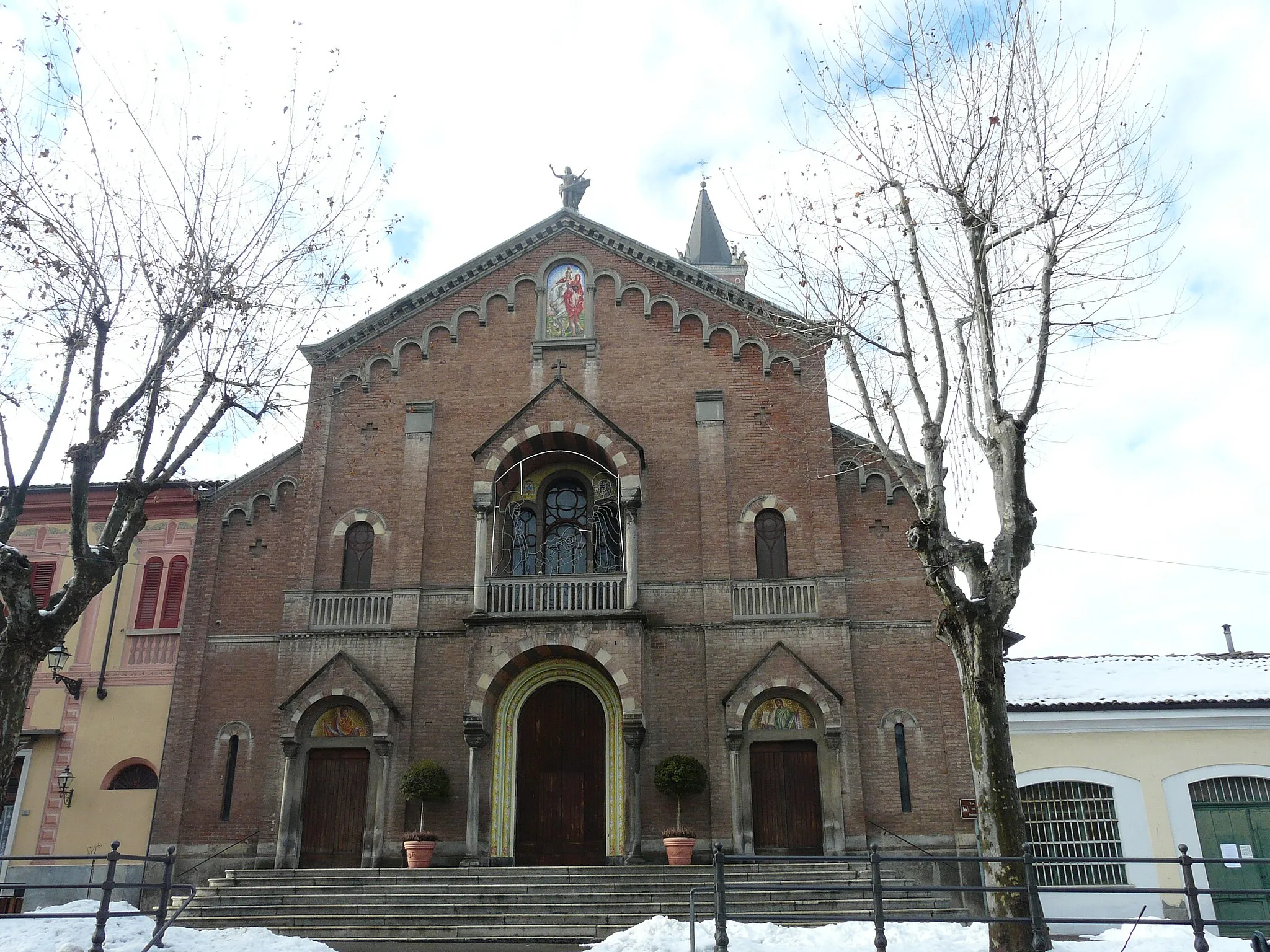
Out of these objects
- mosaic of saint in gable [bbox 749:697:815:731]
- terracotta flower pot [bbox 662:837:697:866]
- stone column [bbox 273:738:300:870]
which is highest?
mosaic of saint in gable [bbox 749:697:815:731]

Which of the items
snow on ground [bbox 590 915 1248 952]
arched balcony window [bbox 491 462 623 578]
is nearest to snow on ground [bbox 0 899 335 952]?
snow on ground [bbox 590 915 1248 952]

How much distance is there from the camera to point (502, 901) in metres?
17.1

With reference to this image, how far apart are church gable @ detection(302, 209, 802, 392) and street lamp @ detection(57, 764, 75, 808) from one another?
10.1m

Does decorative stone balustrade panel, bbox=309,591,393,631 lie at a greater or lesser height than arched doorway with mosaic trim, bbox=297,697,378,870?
greater

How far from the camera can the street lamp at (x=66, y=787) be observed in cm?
2205

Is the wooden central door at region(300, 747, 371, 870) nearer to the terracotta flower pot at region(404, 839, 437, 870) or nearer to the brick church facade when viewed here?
the brick church facade

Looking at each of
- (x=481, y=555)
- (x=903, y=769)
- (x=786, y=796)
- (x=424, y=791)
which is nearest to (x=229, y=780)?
(x=424, y=791)

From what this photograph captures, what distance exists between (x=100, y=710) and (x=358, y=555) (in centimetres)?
649

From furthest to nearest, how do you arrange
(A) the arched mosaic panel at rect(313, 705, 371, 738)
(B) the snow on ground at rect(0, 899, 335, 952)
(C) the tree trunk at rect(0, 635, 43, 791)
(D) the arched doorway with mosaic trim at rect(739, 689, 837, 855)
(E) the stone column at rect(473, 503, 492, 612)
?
(A) the arched mosaic panel at rect(313, 705, 371, 738) < (E) the stone column at rect(473, 503, 492, 612) < (D) the arched doorway with mosaic trim at rect(739, 689, 837, 855) < (C) the tree trunk at rect(0, 635, 43, 791) < (B) the snow on ground at rect(0, 899, 335, 952)

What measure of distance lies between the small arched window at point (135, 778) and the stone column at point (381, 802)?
202 inches

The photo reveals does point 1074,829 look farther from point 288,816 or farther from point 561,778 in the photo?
point 288,816

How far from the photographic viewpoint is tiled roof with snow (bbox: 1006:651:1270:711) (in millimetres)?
20656

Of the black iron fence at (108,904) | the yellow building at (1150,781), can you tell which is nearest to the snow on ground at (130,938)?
the black iron fence at (108,904)

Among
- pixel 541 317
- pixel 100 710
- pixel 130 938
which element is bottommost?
pixel 130 938
